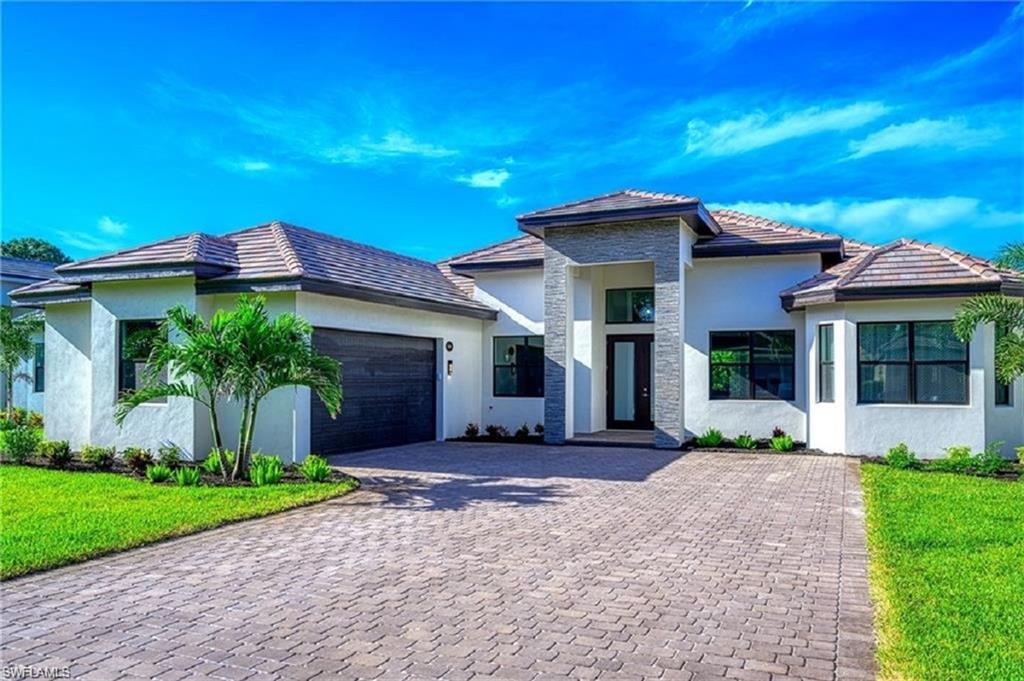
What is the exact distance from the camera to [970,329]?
13.2m

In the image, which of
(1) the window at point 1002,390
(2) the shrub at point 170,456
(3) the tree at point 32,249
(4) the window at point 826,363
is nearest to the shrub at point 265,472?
(2) the shrub at point 170,456

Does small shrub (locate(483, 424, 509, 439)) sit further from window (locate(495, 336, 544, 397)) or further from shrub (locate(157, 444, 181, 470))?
shrub (locate(157, 444, 181, 470))

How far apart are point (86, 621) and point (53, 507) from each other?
17.4 ft

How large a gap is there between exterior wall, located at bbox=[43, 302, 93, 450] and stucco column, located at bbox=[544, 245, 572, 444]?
35.5ft

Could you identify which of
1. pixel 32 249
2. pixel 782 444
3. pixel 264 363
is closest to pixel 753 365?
pixel 782 444

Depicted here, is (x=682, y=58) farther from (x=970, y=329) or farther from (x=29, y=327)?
(x=29, y=327)

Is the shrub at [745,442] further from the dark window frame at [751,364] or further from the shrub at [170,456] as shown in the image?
the shrub at [170,456]

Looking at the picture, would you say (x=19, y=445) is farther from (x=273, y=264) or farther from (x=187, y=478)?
(x=273, y=264)

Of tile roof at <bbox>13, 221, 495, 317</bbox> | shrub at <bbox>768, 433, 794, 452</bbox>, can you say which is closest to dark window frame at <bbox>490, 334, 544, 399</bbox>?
tile roof at <bbox>13, 221, 495, 317</bbox>

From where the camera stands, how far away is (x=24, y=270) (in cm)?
2880

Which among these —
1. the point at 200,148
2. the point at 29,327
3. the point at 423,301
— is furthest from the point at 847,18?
the point at 29,327

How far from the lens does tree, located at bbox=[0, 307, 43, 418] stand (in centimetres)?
2217

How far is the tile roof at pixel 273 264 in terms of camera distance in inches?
558

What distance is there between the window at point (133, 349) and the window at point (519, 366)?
9034 mm
